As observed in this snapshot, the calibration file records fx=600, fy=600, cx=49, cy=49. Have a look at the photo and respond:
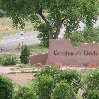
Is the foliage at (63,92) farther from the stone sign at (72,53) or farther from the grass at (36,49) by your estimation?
the grass at (36,49)

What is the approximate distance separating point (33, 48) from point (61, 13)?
1203 cm

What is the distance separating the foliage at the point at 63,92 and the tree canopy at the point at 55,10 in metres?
18.9

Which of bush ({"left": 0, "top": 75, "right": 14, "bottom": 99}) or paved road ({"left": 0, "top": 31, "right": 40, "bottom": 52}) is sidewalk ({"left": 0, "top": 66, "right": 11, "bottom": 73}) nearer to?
bush ({"left": 0, "top": 75, "right": 14, "bottom": 99})

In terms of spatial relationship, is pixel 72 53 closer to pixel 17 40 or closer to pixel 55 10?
pixel 55 10

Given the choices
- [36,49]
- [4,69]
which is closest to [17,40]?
[36,49]

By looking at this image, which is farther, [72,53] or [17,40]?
[17,40]

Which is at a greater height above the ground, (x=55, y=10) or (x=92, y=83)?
(x=55, y=10)

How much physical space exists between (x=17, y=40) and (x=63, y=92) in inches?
1490

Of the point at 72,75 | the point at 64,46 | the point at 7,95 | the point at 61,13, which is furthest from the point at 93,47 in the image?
the point at 7,95

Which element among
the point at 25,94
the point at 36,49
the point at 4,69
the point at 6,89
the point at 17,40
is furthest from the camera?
the point at 17,40

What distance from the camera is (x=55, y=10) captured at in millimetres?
39156

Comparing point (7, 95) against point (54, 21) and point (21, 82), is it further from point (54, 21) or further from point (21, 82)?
point (54, 21)

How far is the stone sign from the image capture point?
34344 millimetres

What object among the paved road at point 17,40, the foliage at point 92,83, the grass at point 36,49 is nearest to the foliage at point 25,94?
the foliage at point 92,83
